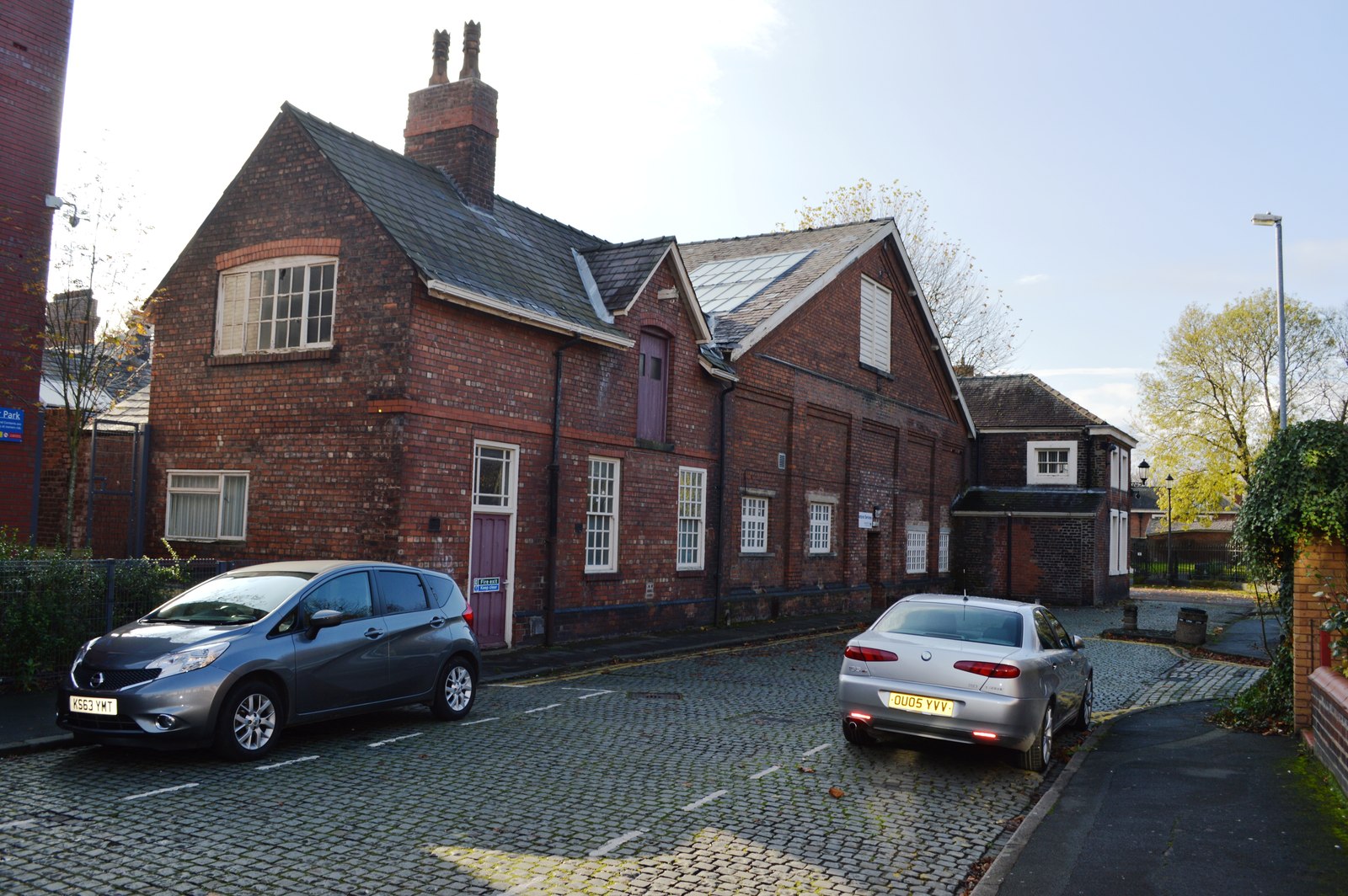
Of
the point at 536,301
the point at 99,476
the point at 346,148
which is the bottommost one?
the point at 99,476

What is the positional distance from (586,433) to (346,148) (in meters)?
5.89

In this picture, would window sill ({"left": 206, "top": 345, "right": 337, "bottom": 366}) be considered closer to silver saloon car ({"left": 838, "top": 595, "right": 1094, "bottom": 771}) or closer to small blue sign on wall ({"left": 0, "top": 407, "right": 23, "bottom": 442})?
small blue sign on wall ({"left": 0, "top": 407, "right": 23, "bottom": 442})

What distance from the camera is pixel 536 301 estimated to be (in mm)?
16625

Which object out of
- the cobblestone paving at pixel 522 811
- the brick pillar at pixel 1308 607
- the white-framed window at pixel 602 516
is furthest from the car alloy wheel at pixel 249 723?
the brick pillar at pixel 1308 607

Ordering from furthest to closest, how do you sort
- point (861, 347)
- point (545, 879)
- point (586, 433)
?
point (861, 347) < point (586, 433) < point (545, 879)

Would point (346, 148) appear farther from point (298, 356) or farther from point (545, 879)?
point (545, 879)

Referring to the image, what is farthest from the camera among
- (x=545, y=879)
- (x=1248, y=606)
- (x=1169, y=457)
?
(x=1169, y=457)

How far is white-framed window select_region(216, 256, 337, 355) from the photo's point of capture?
50.5 ft

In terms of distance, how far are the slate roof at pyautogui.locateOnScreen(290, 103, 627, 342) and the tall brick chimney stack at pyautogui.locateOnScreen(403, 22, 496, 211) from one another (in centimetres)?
37

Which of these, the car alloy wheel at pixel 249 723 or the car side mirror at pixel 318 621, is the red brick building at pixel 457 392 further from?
the car alloy wheel at pixel 249 723

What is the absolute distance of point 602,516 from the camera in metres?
18.3

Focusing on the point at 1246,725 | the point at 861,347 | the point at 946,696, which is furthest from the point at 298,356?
the point at 861,347

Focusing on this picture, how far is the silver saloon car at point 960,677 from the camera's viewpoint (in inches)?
344

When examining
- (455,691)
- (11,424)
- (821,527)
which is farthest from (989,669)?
(821,527)
